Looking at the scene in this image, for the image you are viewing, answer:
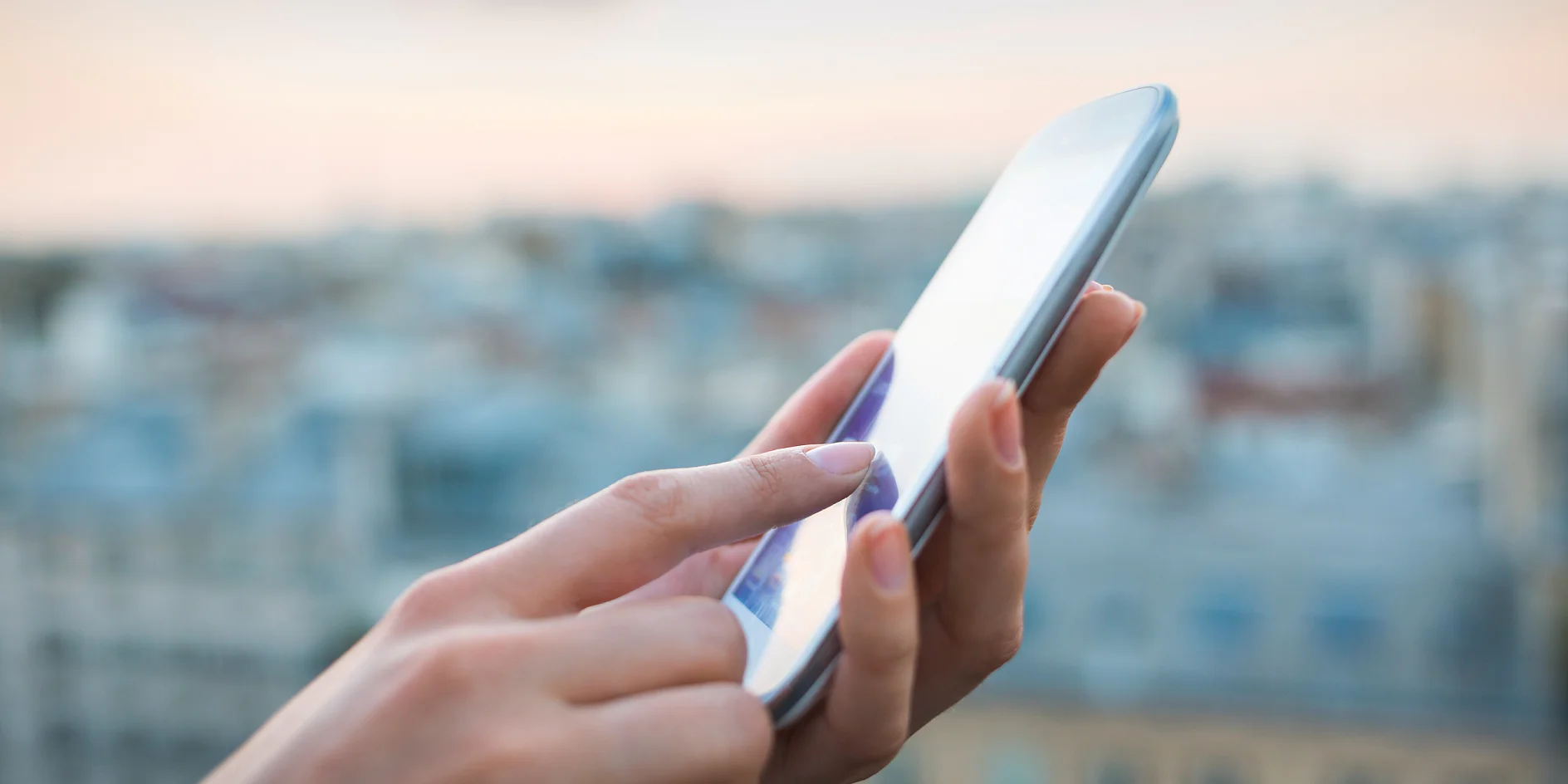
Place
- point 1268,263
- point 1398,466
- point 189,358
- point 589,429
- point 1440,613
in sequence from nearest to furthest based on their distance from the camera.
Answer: point 1440,613, point 1398,466, point 589,429, point 1268,263, point 189,358

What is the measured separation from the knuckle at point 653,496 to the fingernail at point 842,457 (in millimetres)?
Answer: 49

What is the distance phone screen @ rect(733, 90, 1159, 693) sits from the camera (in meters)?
0.39

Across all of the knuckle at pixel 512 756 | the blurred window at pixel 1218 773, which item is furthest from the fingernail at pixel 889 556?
the blurred window at pixel 1218 773

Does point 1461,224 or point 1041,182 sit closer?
point 1041,182

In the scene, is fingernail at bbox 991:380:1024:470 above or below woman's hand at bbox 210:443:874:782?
above

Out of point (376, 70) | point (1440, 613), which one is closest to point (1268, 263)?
point (1440, 613)

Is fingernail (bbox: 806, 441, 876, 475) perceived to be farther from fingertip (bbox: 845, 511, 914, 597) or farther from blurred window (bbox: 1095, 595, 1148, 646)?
blurred window (bbox: 1095, 595, 1148, 646)

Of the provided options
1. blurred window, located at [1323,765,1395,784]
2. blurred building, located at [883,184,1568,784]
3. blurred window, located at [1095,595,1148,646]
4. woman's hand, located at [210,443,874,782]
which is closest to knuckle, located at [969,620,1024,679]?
woman's hand, located at [210,443,874,782]

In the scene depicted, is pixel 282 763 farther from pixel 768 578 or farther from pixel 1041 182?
pixel 1041 182

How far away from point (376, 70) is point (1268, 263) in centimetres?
654

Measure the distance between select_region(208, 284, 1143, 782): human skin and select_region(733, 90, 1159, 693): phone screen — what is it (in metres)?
0.03

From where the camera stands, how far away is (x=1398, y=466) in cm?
570

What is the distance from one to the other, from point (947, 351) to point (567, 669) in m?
0.23

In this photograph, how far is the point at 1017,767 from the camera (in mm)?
5281
